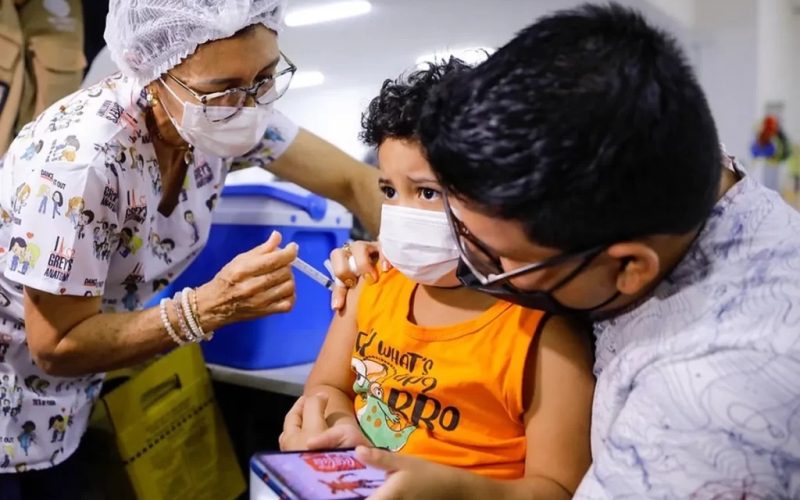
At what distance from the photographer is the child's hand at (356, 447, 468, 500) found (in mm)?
708

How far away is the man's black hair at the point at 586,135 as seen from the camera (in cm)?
62

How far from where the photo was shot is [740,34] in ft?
14.9

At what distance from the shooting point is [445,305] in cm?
104

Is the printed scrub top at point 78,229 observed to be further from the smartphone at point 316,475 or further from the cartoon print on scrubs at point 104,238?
the smartphone at point 316,475

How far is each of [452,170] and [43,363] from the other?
3.08 feet

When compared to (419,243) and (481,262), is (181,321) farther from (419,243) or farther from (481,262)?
(481,262)

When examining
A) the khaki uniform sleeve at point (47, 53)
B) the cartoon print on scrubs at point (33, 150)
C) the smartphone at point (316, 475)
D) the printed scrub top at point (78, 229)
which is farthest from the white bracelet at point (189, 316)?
the khaki uniform sleeve at point (47, 53)

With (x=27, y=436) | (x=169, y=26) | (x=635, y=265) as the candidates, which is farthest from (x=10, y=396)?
(x=635, y=265)

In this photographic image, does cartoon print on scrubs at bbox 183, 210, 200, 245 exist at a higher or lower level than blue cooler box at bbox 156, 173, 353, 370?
higher

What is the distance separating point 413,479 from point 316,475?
0.36 feet

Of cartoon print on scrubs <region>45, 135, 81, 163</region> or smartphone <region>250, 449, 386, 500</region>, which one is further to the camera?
cartoon print on scrubs <region>45, 135, 81, 163</region>

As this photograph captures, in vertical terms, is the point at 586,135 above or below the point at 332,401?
above

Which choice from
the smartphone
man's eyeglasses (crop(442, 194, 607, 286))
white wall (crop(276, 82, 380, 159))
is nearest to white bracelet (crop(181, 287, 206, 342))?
the smartphone

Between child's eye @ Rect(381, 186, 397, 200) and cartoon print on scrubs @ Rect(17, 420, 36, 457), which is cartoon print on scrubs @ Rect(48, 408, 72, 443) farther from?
child's eye @ Rect(381, 186, 397, 200)
